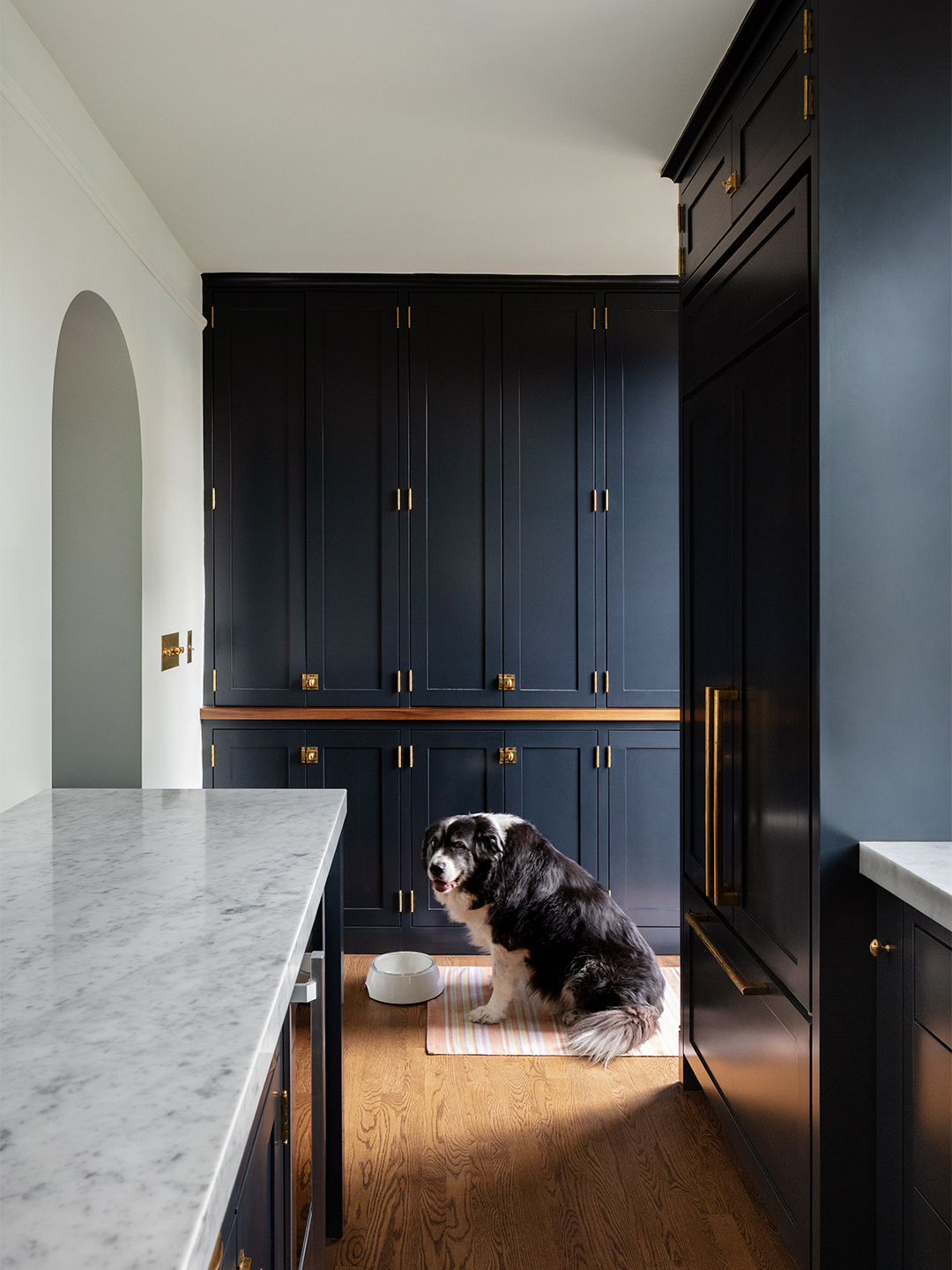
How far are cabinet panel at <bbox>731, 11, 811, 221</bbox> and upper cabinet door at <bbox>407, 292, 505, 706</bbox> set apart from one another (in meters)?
1.54

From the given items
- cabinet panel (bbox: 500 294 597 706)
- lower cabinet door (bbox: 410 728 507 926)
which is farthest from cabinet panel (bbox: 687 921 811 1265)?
cabinet panel (bbox: 500 294 597 706)

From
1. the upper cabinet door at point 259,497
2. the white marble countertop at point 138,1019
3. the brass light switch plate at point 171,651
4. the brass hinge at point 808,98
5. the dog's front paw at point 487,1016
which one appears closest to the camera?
the white marble countertop at point 138,1019

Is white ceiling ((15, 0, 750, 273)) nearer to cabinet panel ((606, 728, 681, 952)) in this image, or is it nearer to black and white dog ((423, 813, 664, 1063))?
cabinet panel ((606, 728, 681, 952))

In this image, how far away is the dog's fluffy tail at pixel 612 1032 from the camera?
260 centimetres

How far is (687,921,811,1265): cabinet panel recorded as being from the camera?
164cm

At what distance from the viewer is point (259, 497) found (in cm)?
345

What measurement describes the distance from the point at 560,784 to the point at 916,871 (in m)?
2.11

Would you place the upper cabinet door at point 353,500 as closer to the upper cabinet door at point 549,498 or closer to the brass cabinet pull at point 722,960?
the upper cabinet door at point 549,498

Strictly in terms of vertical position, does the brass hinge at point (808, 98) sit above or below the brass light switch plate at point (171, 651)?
above

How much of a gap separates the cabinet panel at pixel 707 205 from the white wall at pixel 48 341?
156cm

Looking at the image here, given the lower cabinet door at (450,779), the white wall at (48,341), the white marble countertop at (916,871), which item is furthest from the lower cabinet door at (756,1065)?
the white wall at (48,341)

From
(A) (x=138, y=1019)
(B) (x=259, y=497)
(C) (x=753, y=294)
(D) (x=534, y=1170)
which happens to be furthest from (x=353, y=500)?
(A) (x=138, y=1019)

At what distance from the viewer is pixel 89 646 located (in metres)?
2.68

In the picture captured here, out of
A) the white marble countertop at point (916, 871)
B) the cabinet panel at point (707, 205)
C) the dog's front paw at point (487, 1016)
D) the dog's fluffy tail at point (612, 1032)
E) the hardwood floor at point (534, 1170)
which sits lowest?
the hardwood floor at point (534, 1170)
